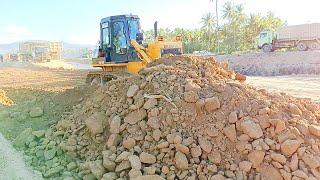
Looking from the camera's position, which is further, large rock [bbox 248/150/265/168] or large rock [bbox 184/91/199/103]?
large rock [bbox 184/91/199/103]

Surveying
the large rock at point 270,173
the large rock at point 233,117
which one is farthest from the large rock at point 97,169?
the large rock at point 270,173

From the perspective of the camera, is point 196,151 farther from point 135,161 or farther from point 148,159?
point 135,161

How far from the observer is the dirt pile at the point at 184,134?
5.04 m

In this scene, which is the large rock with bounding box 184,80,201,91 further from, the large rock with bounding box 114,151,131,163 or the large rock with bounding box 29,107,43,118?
Result: the large rock with bounding box 29,107,43,118

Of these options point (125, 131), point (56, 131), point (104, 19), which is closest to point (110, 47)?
point (104, 19)

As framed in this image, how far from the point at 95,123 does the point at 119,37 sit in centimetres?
532

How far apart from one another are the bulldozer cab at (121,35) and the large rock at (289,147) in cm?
646

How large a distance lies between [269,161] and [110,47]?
23.8 feet

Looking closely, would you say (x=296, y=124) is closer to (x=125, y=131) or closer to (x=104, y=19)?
(x=125, y=131)

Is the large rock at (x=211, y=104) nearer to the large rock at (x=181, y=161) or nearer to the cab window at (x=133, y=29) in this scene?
the large rock at (x=181, y=161)

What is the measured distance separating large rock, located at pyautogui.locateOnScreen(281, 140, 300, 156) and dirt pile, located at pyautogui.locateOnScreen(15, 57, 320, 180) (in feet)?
0.04

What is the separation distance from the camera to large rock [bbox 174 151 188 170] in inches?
200

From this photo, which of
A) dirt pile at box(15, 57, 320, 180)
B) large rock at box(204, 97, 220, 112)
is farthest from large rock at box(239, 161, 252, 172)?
large rock at box(204, 97, 220, 112)

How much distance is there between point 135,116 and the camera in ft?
19.5
